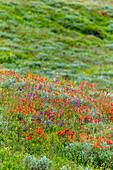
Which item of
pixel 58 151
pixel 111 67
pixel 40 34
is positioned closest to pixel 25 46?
pixel 40 34

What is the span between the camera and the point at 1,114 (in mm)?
5516

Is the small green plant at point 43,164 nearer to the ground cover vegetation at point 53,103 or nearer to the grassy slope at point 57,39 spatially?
the ground cover vegetation at point 53,103

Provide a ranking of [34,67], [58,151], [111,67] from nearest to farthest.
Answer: [58,151] < [34,67] < [111,67]

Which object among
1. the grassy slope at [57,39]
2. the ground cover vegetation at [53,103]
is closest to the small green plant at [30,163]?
the ground cover vegetation at [53,103]

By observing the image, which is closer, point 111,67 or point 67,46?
point 111,67

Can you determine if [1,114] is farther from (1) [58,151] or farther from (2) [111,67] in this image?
(2) [111,67]

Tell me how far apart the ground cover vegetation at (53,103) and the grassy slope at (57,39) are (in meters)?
0.09

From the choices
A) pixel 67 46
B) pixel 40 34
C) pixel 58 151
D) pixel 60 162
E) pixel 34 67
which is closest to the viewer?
pixel 60 162

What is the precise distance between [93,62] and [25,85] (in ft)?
A: 33.9

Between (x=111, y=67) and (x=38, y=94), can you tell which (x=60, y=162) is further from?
(x=111, y=67)

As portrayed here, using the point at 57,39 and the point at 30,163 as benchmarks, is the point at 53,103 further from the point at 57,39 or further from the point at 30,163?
the point at 57,39

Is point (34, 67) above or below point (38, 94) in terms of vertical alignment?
below

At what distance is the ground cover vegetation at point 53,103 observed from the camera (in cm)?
450

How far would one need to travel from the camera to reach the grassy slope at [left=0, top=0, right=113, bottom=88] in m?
14.3
